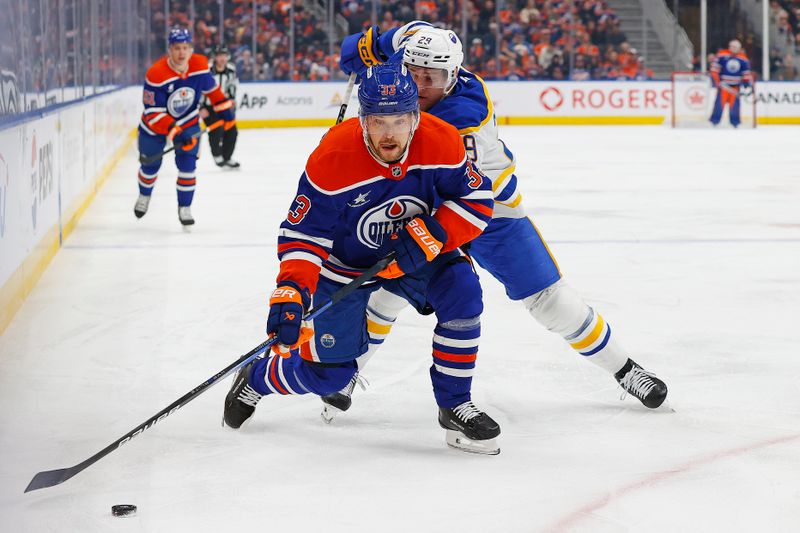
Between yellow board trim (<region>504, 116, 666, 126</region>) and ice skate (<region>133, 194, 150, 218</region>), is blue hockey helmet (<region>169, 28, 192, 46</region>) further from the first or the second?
yellow board trim (<region>504, 116, 666, 126</region>)

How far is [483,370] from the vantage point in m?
3.55

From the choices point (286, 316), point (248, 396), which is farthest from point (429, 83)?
point (248, 396)

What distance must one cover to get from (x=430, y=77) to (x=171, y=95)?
440cm

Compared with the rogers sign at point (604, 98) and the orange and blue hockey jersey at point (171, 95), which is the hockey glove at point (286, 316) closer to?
the orange and blue hockey jersey at point (171, 95)

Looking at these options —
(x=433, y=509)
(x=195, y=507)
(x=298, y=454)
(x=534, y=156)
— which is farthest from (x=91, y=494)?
(x=534, y=156)

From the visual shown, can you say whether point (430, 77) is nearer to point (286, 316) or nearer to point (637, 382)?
point (286, 316)

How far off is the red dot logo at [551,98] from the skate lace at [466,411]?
1457 cm

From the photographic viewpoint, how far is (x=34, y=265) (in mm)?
4883

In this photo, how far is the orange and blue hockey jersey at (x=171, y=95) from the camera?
7.02m

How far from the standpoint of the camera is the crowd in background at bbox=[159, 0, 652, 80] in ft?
53.3

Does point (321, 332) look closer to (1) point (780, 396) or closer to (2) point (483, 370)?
(2) point (483, 370)

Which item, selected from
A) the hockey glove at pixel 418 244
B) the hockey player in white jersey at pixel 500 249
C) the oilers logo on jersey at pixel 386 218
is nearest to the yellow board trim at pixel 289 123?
the hockey player in white jersey at pixel 500 249

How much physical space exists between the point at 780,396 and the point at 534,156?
337 inches

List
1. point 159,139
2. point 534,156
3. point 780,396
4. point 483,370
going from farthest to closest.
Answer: point 534,156 → point 159,139 → point 483,370 → point 780,396
